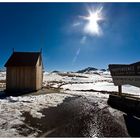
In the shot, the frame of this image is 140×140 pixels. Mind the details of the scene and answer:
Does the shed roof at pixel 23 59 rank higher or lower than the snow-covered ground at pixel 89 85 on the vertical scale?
higher

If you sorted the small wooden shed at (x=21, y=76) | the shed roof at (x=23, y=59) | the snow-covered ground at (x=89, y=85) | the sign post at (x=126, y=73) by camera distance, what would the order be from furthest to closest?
the snow-covered ground at (x=89, y=85) < the shed roof at (x=23, y=59) < the small wooden shed at (x=21, y=76) < the sign post at (x=126, y=73)

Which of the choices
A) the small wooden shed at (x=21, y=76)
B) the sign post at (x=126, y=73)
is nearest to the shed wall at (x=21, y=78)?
the small wooden shed at (x=21, y=76)

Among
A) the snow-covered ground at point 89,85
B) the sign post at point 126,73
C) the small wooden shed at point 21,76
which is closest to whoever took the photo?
the sign post at point 126,73

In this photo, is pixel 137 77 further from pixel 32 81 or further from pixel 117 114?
pixel 32 81

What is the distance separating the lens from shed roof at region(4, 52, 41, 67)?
2414 centimetres

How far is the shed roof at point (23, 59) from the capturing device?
2414cm

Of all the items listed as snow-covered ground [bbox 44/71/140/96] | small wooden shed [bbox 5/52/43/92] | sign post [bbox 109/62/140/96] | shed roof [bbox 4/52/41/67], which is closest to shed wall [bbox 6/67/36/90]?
small wooden shed [bbox 5/52/43/92]

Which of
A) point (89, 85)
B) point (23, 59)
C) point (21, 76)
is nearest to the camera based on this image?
point (21, 76)

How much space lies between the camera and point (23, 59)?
2494cm

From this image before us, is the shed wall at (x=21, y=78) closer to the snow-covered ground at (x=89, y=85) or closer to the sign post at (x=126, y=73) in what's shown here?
the snow-covered ground at (x=89, y=85)

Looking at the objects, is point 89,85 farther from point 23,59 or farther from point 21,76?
point 21,76

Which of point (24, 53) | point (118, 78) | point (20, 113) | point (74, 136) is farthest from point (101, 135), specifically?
point (24, 53)

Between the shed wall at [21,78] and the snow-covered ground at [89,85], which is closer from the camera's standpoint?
the shed wall at [21,78]

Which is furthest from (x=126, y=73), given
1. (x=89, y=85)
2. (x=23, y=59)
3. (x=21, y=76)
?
(x=89, y=85)
